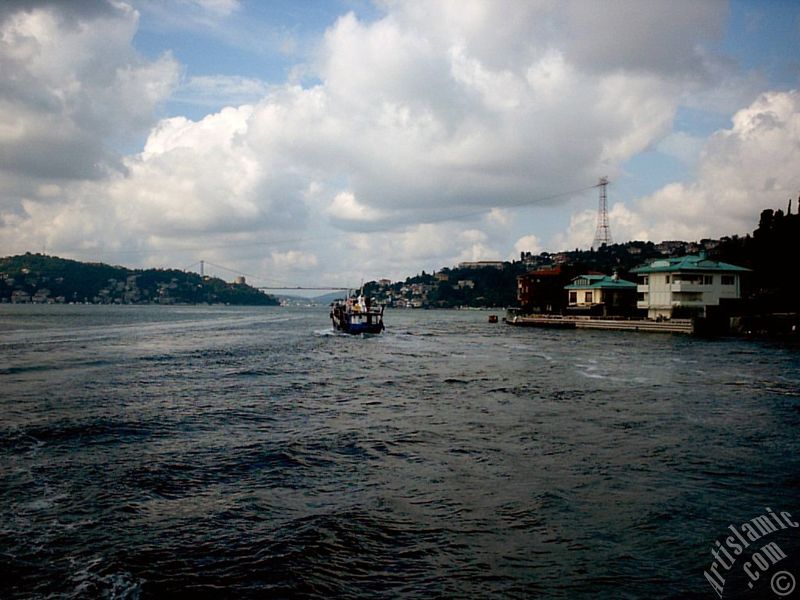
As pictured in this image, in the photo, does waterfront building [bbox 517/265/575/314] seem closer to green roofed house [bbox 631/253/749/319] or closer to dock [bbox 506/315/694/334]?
dock [bbox 506/315/694/334]

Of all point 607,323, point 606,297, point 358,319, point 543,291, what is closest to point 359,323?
point 358,319

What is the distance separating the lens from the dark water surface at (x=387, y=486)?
8484mm

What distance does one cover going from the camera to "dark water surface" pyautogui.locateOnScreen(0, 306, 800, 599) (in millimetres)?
8484

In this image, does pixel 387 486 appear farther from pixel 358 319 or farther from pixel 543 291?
pixel 543 291

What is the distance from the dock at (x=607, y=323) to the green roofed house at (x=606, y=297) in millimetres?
5716

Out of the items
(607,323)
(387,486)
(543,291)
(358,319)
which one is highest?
(543,291)

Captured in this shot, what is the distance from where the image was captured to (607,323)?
79.3m

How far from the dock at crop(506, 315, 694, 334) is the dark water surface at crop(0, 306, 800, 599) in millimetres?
41073

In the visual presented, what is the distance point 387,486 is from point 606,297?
8705 centimetres

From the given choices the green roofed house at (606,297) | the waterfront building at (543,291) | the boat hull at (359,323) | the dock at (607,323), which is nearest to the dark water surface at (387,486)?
the dock at (607,323)

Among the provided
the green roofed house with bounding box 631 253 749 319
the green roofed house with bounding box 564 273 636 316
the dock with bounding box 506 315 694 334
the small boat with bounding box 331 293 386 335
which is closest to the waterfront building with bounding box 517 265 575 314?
the dock with bounding box 506 315 694 334

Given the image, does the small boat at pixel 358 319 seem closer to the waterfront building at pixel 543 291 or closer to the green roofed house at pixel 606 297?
the green roofed house at pixel 606 297

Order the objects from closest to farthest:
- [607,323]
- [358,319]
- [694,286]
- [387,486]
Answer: [387,486] < [694,286] < [358,319] < [607,323]

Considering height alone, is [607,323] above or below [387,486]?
above
